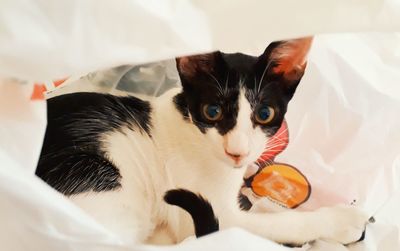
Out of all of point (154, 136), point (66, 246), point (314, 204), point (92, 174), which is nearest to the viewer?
point (66, 246)

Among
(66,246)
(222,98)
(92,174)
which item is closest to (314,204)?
(222,98)

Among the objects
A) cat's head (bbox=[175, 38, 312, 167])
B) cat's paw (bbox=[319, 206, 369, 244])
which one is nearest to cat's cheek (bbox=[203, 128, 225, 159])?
cat's head (bbox=[175, 38, 312, 167])

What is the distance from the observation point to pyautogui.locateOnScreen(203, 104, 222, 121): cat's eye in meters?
0.79

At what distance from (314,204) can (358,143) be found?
15 centimetres

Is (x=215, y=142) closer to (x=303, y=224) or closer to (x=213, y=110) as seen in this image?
(x=213, y=110)

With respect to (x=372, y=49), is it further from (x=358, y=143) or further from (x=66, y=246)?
(x=66, y=246)

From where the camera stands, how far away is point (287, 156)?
1054 millimetres

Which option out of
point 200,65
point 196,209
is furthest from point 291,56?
point 196,209

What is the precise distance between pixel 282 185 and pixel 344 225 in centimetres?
17

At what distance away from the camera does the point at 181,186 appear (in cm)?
85

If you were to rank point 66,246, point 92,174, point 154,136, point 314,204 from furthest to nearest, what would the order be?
point 314,204 → point 154,136 → point 92,174 → point 66,246

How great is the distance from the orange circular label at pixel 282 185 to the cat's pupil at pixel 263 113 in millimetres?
234

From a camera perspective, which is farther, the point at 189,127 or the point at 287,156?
the point at 287,156

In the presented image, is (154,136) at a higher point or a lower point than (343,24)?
lower
